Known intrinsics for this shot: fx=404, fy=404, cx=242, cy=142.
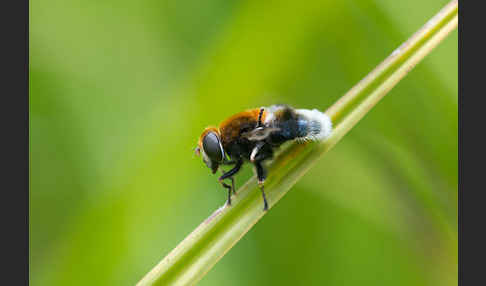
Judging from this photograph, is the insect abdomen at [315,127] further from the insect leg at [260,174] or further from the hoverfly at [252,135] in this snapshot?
A: the insect leg at [260,174]

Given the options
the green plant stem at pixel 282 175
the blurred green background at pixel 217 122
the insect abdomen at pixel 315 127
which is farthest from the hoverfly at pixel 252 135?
the blurred green background at pixel 217 122

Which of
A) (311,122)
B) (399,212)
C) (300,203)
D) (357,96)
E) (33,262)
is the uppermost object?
(357,96)

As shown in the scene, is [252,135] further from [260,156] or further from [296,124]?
[296,124]

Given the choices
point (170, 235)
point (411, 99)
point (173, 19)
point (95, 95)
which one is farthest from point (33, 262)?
point (411, 99)

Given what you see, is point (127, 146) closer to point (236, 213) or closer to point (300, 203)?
point (300, 203)

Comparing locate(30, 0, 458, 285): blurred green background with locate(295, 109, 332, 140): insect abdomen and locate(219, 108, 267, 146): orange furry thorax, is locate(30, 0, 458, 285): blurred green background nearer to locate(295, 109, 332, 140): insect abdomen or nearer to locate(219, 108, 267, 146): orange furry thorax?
locate(219, 108, 267, 146): orange furry thorax

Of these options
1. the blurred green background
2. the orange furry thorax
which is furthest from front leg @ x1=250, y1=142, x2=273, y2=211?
the blurred green background

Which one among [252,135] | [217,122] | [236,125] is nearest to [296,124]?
[252,135]
